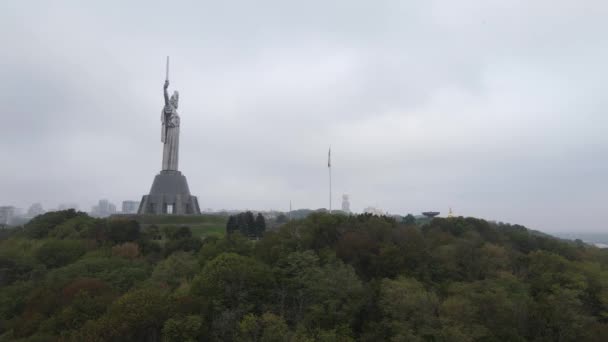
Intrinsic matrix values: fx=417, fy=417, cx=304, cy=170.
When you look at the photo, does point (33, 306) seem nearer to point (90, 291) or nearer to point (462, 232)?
point (90, 291)

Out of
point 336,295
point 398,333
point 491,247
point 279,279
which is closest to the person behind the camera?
point 398,333

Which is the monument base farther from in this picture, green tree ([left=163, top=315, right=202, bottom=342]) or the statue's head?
green tree ([left=163, top=315, right=202, bottom=342])

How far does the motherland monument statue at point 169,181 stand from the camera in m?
42.7

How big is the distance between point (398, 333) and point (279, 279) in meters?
6.47

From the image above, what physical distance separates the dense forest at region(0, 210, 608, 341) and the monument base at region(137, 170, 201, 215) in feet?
45.5

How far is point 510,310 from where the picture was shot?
17828mm

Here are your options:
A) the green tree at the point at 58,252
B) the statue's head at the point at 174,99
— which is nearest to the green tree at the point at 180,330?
the green tree at the point at 58,252

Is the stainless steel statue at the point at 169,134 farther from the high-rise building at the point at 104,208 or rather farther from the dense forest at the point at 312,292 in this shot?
the high-rise building at the point at 104,208

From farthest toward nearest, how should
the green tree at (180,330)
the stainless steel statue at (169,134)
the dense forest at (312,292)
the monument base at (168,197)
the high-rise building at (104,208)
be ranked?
the high-rise building at (104,208) → the stainless steel statue at (169,134) → the monument base at (168,197) → the dense forest at (312,292) → the green tree at (180,330)

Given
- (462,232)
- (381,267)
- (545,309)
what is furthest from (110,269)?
(462,232)

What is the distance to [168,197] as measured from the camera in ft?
140

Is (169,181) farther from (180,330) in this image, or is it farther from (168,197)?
(180,330)

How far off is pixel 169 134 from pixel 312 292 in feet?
100.0

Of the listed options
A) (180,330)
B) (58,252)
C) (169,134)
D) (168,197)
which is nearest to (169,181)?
(168,197)
